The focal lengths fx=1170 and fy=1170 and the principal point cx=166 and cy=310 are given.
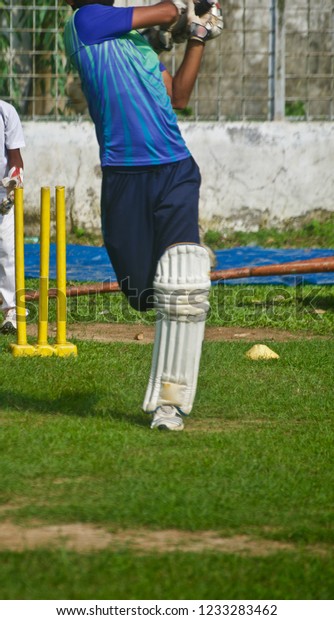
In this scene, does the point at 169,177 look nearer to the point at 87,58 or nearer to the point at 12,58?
the point at 87,58

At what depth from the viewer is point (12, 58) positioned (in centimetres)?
1274

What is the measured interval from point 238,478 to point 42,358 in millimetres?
2610

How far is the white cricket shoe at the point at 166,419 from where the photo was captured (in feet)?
16.1

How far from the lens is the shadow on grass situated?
519 cm

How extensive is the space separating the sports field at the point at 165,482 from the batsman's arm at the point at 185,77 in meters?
1.42

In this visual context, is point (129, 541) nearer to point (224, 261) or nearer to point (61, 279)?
point (61, 279)

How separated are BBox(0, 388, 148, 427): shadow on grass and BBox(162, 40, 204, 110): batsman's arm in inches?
55.0

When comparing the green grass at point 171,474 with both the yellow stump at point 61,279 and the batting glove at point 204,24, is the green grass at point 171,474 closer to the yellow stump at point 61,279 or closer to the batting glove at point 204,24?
the yellow stump at point 61,279

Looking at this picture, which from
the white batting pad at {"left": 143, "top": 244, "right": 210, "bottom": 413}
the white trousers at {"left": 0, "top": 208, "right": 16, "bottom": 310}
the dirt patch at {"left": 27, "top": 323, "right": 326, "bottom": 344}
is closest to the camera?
the white batting pad at {"left": 143, "top": 244, "right": 210, "bottom": 413}

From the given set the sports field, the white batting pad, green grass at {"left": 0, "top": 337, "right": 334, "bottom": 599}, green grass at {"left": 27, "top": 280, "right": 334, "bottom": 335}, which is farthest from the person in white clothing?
the white batting pad

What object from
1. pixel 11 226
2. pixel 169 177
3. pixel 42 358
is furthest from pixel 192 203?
pixel 11 226

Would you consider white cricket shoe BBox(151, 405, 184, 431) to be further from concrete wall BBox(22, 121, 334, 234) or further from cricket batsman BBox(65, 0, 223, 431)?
concrete wall BBox(22, 121, 334, 234)

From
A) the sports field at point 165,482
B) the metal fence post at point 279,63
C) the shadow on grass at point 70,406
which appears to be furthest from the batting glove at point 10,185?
the metal fence post at point 279,63
